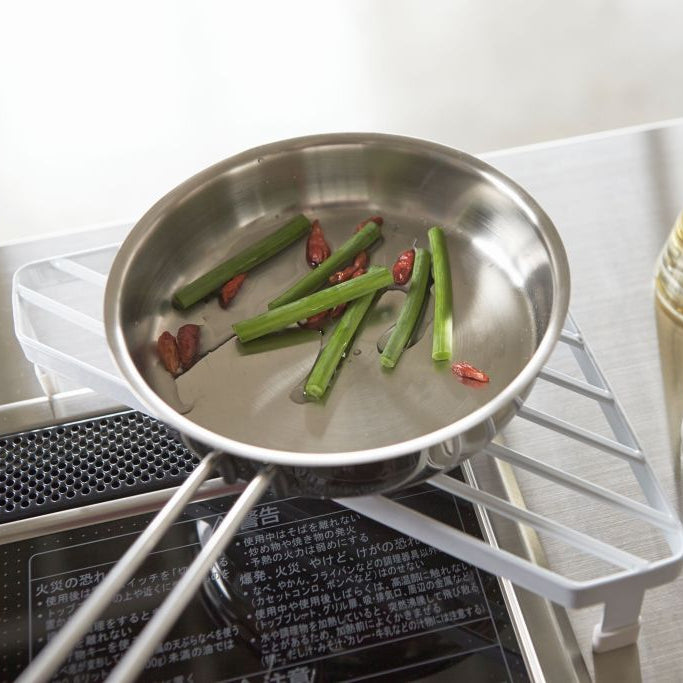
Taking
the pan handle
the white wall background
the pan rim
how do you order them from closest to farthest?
the pan handle < the pan rim < the white wall background

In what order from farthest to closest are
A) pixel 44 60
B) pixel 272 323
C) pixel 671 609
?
pixel 44 60 → pixel 272 323 → pixel 671 609

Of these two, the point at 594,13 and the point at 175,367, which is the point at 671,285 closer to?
the point at 175,367

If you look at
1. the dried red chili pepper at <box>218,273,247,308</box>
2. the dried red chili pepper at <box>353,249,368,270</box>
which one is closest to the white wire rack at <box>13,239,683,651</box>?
the dried red chili pepper at <box>218,273,247,308</box>

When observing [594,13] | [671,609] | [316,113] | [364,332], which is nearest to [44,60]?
[316,113]

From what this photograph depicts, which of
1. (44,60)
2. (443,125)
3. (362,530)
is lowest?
(362,530)

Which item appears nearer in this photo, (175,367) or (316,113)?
(175,367)

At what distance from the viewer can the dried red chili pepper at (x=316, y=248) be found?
3.27 ft

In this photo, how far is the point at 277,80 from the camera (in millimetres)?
2307

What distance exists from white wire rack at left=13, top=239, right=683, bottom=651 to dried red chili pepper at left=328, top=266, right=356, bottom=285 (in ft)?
0.74

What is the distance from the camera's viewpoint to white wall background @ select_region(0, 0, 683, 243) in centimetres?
215

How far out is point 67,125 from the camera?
2238 millimetres

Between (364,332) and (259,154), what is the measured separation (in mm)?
225

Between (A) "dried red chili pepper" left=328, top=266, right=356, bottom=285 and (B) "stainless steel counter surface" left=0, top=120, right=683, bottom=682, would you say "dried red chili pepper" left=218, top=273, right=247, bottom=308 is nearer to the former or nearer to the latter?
(A) "dried red chili pepper" left=328, top=266, right=356, bottom=285

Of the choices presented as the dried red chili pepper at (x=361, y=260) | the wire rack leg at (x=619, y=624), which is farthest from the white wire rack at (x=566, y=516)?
the dried red chili pepper at (x=361, y=260)
